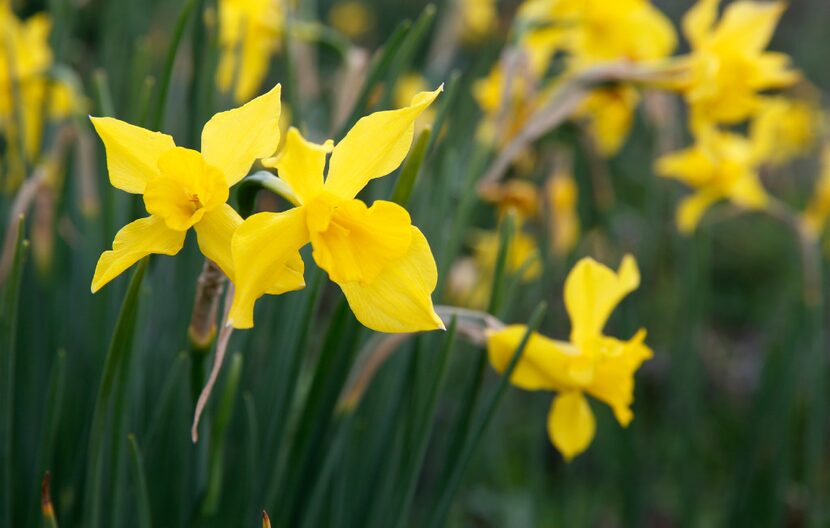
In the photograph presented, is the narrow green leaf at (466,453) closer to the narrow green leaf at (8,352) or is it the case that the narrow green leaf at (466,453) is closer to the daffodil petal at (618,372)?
the daffodil petal at (618,372)

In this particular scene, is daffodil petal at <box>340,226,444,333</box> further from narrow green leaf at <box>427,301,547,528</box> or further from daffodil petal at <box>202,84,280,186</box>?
narrow green leaf at <box>427,301,547,528</box>

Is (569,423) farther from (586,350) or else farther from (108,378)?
(108,378)

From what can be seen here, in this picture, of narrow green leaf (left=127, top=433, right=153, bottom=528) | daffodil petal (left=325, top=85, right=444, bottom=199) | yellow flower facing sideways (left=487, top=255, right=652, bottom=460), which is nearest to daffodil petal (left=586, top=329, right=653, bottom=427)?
yellow flower facing sideways (left=487, top=255, right=652, bottom=460)

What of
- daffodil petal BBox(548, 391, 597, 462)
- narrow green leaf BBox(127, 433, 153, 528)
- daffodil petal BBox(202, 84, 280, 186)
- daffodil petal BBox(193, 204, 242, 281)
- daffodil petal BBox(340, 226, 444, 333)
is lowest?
daffodil petal BBox(548, 391, 597, 462)

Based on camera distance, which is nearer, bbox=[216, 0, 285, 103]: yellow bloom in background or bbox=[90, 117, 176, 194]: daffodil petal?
bbox=[90, 117, 176, 194]: daffodil petal

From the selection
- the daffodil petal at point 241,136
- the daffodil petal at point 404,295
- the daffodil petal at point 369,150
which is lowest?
the daffodil petal at point 404,295

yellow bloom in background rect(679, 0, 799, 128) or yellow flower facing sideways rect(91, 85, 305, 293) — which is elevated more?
→ yellow flower facing sideways rect(91, 85, 305, 293)

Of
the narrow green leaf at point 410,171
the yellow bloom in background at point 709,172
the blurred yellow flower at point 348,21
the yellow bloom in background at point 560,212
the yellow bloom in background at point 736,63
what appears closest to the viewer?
the narrow green leaf at point 410,171

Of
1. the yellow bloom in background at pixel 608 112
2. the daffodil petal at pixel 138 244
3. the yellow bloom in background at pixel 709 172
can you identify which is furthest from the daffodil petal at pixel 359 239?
the yellow bloom in background at pixel 709 172
